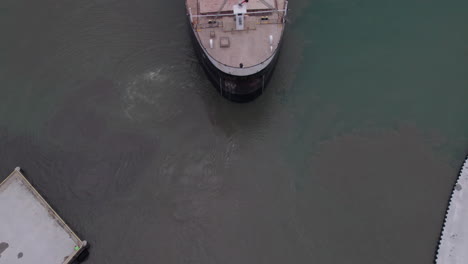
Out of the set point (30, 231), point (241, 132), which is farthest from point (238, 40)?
point (30, 231)

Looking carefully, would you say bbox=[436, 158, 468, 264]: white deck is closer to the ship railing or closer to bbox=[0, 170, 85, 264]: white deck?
the ship railing

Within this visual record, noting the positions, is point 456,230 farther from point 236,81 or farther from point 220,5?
point 220,5

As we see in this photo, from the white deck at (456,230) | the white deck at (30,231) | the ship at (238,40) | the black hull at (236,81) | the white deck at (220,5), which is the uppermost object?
the white deck at (220,5)

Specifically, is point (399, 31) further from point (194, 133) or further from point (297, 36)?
point (194, 133)

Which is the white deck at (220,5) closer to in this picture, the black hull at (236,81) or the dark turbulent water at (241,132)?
the black hull at (236,81)

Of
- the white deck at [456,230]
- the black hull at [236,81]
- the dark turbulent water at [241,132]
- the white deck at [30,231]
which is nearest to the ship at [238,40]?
the black hull at [236,81]

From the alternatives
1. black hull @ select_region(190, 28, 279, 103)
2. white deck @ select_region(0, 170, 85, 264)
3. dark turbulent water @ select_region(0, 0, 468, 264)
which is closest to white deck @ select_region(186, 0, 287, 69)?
black hull @ select_region(190, 28, 279, 103)

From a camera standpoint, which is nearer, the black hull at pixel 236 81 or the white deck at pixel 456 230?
the white deck at pixel 456 230
